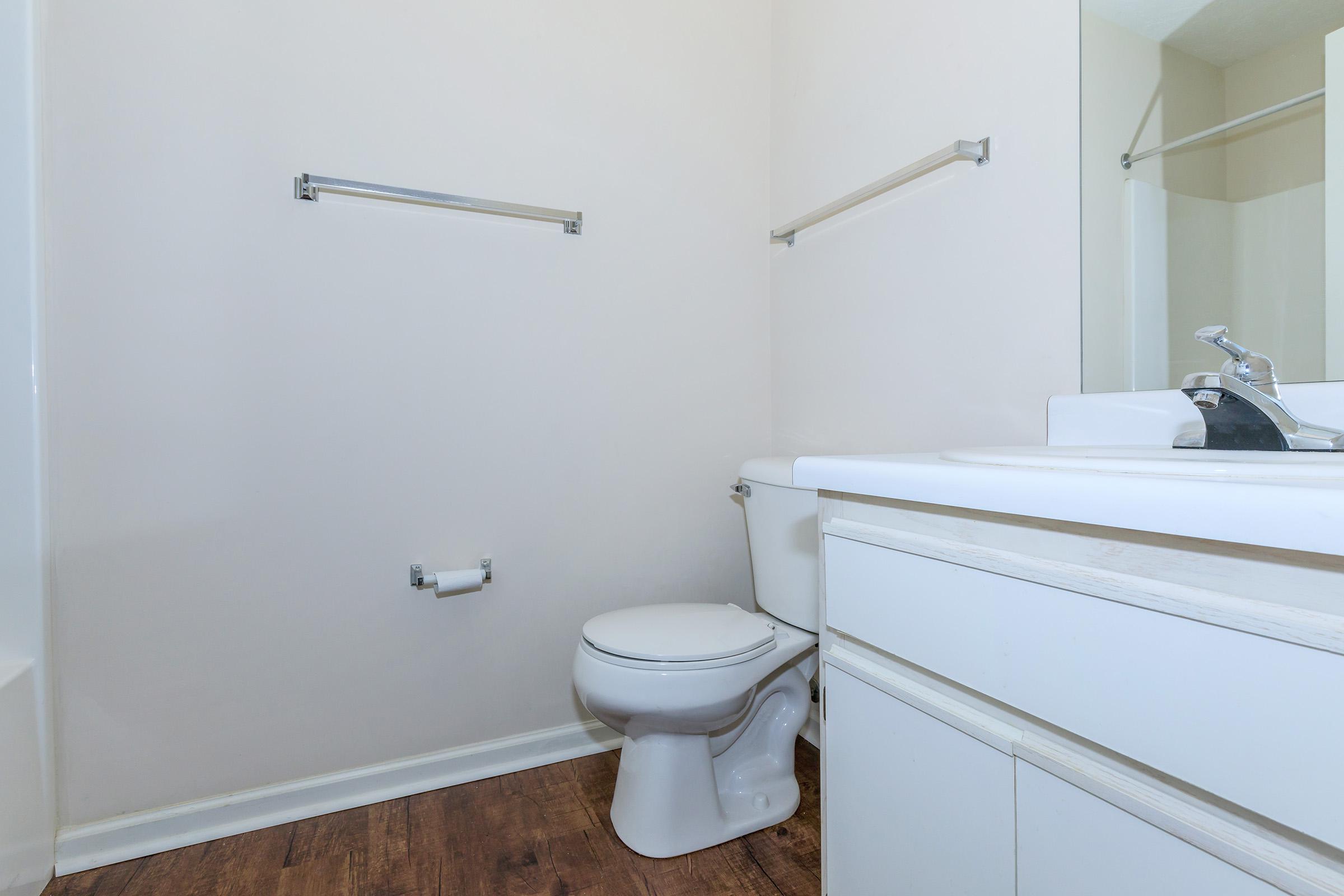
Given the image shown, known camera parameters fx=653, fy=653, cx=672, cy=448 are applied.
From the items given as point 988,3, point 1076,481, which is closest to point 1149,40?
point 988,3

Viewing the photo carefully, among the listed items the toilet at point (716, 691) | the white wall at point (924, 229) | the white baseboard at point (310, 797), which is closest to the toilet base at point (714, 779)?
the toilet at point (716, 691)

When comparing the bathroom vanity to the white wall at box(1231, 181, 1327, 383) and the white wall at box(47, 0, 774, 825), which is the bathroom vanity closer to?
the white wall at box(1231, 181, 1327, 383)

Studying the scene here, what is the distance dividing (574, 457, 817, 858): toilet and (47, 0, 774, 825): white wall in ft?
1.19

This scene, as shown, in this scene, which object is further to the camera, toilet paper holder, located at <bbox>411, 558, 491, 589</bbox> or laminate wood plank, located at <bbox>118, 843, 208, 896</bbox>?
toilet paper holder, located at <bbox>411, 558, 491, 589</bbox>

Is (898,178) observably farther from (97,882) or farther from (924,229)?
(97,882)

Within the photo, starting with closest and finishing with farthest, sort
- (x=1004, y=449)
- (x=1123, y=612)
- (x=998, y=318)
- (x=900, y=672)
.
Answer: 1. (x=1123, y=612)
2. (x=900, y=672)
3. (x=1004, y=449)
4. (x=998, y=318)

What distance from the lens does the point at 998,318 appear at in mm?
1210

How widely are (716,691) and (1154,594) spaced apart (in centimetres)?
84

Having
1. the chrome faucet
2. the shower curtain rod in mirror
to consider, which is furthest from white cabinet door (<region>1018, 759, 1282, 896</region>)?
the shower curtain rod in mirror

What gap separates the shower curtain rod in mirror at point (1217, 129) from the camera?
849 mm

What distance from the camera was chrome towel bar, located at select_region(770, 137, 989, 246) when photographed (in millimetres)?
1224

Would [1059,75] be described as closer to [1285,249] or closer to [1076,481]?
[1285,249]

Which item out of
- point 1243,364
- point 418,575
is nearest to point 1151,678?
point 1243,364

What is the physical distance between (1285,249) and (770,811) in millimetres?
1321
